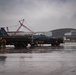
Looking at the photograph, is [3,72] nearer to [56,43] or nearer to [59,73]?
[59,73]

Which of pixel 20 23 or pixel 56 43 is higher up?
pixel 20 23

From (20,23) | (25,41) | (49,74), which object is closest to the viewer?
(49,74)

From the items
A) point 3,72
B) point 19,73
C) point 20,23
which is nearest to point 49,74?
point 19,73

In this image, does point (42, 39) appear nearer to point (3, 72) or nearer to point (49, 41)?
point (49, 41)

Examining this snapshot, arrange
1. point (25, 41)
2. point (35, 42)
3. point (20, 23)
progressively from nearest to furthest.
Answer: point (25, 41) → point (35, 42) → point (20, 23)

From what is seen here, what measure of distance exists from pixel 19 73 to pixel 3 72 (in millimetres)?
774

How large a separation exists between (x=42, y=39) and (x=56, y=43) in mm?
2277

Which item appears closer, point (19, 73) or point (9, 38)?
point (19, 73)

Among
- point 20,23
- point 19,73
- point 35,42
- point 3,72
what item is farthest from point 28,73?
point 20,23

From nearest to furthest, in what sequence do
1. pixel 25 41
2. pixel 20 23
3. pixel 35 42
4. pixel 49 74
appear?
pixel 49 74
pixel 25 41
pixel 35 42
pixel 20 23

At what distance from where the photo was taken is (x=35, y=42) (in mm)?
37906

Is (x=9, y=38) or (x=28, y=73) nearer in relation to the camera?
(x=28, y=73)

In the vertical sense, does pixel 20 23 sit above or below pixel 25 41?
above

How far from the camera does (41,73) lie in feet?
33.8
